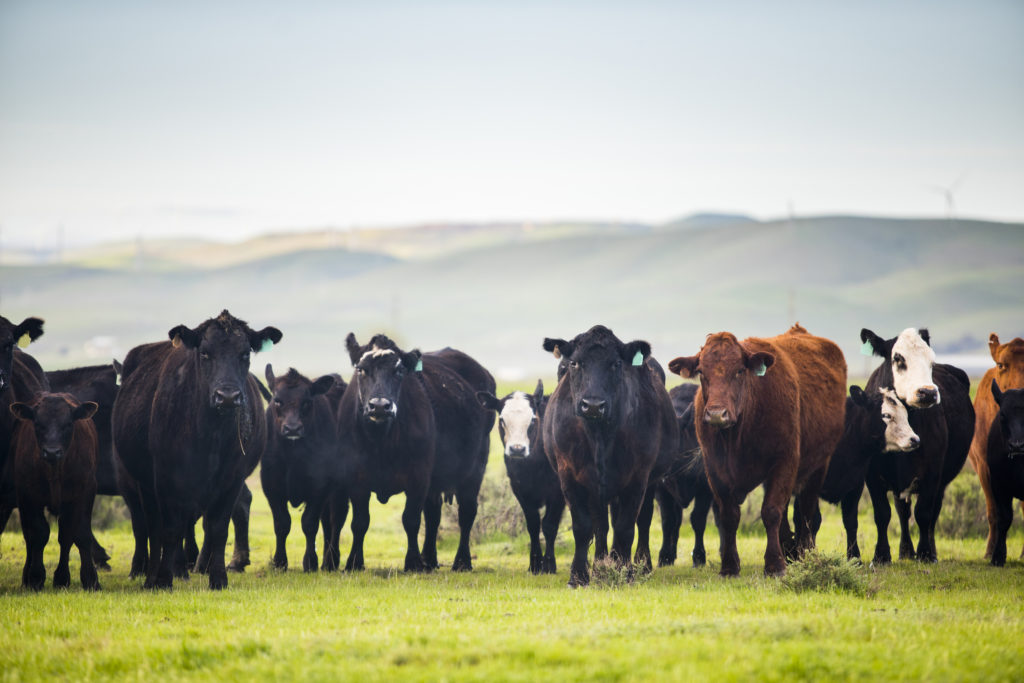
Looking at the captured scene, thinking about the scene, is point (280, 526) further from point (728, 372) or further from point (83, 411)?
point (728, 372)

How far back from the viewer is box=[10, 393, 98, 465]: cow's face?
10547mm

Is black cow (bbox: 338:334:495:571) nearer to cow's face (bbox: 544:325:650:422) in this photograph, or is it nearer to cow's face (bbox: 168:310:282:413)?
cow's face (bbox: 168:310:282:413)

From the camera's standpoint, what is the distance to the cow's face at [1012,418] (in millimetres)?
11648

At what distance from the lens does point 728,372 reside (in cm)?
1077

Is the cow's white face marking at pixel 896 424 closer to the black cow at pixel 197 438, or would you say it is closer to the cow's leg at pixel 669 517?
the cow's leg at pixel 669 517

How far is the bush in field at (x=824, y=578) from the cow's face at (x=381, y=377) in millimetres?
4870

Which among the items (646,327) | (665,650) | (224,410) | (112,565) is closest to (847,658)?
(665,650)

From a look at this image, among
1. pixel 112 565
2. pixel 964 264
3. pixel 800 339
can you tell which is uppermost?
pixel 964 264

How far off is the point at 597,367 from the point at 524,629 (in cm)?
366

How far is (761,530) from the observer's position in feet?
57.1

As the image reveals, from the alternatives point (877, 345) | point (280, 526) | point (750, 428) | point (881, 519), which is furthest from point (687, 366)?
point (280, 526)

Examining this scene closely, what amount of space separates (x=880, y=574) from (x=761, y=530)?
646 centimetres

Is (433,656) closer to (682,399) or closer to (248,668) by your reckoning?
(248,668)

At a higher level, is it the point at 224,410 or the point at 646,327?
the point at 646,327
